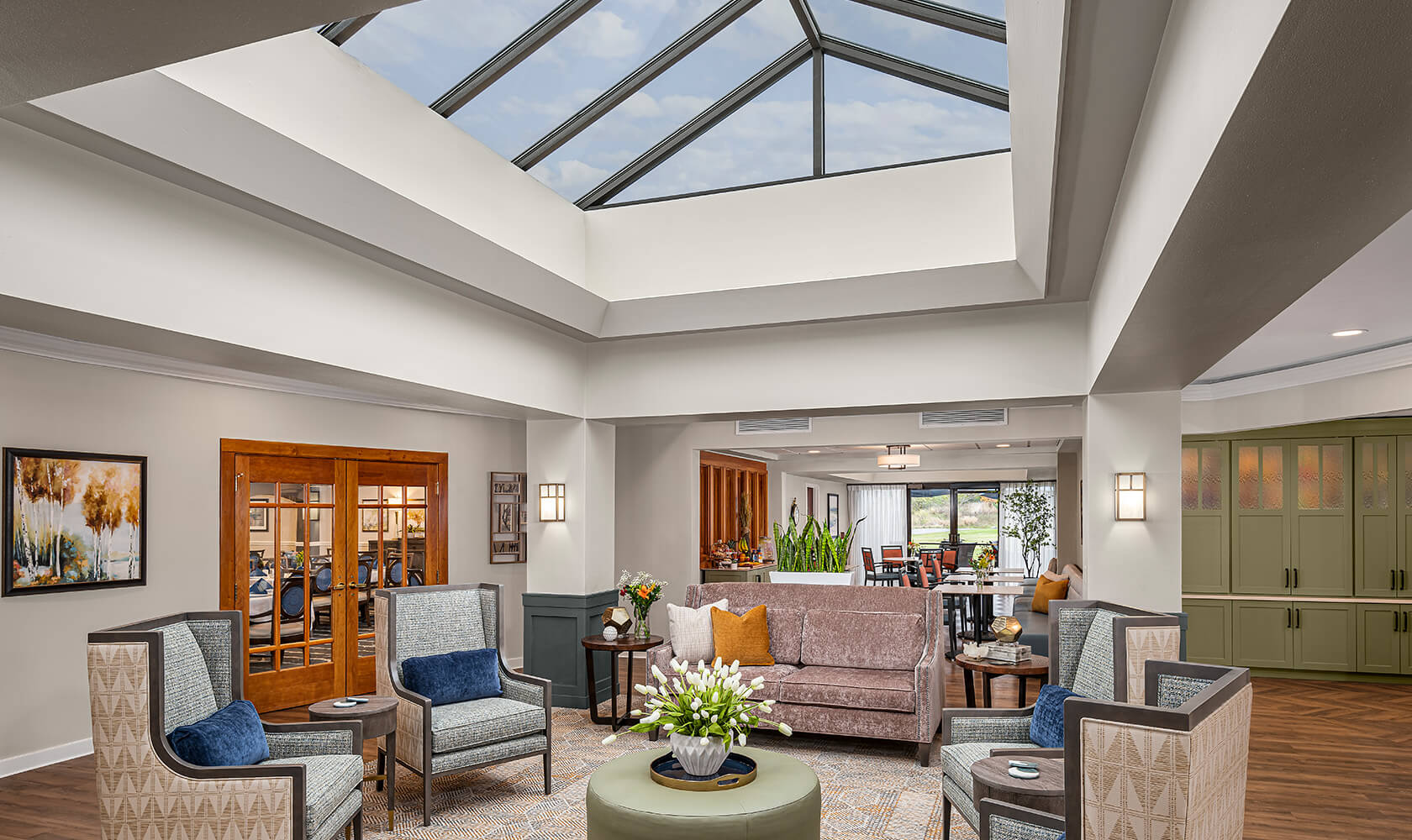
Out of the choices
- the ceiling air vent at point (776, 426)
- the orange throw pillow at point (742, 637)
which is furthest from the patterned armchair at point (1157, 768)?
the ceiling air vent at point (776, 426)

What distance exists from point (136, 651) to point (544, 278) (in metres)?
2.92

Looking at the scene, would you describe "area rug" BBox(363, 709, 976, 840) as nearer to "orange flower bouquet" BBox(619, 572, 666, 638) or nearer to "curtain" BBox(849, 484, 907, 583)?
"orange flower bouquet" BBox(619, 572, 666, 638)

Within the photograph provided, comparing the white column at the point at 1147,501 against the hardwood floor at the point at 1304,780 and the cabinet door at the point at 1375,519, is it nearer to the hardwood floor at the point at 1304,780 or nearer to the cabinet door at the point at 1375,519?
the hardwood floor at the point at 1304,780

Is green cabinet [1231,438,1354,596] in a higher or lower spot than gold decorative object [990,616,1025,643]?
higher

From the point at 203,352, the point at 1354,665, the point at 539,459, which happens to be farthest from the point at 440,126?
the point at 1354,665

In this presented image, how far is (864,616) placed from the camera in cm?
588

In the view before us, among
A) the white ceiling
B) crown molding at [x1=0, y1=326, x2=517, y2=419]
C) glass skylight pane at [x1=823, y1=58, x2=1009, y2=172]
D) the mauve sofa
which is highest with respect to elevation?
glass skylight pane at [x1=823, y1=58, x2=1009, y2=172]

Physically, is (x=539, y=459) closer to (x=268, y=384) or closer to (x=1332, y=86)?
(x=268, y=384)

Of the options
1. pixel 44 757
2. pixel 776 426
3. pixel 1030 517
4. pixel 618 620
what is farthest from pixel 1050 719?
pixel 1030 517

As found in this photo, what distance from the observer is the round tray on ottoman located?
11.2ft

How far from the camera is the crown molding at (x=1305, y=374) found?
638cm

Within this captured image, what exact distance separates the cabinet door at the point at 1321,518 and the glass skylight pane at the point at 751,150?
5.66 meters

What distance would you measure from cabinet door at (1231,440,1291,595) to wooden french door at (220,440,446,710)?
724 cm

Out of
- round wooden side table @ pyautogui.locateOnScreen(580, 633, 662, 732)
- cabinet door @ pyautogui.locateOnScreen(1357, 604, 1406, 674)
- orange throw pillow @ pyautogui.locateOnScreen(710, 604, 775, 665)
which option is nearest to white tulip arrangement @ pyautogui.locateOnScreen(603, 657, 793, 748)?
round wooden side table @ pyautogui.locateOnScreen(580, 633, 662, 732)
